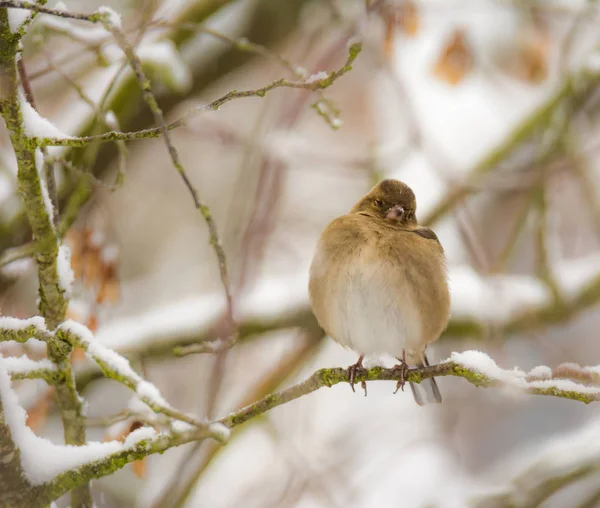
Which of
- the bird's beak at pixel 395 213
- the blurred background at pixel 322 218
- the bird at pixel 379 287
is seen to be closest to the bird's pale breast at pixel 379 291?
the bird at pixel 379 287

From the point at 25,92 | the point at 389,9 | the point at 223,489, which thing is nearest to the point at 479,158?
the point at 389,9

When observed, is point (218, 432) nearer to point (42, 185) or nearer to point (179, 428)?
Answer: point (179, 428)

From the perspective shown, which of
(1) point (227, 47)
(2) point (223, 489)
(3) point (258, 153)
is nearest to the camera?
(3) point (258, 153)

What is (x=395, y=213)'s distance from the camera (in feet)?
10.3

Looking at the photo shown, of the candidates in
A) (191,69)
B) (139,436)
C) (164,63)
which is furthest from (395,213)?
(191,69)

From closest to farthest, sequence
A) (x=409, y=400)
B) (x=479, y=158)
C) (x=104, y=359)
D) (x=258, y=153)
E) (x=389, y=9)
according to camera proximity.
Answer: (x=104, y=359)
(x=389, y=9)
(x=258, y=153)
(x=479, y=158)
(x=409, y=400)

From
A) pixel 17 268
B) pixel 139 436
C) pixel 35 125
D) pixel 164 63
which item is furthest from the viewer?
pixel 164 63

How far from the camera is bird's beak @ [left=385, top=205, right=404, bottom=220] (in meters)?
3.14

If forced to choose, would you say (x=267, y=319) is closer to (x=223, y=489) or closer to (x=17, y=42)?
(x=223, y=489)

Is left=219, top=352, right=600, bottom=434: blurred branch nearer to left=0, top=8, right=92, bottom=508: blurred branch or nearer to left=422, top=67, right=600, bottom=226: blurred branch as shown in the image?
left=0, top=8, right=92, bottom=508: blurred branch

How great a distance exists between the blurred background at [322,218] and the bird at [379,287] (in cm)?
24

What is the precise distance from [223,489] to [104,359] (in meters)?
4.76

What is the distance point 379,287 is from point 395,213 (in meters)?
0.43

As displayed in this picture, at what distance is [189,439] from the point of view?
1.54 m
